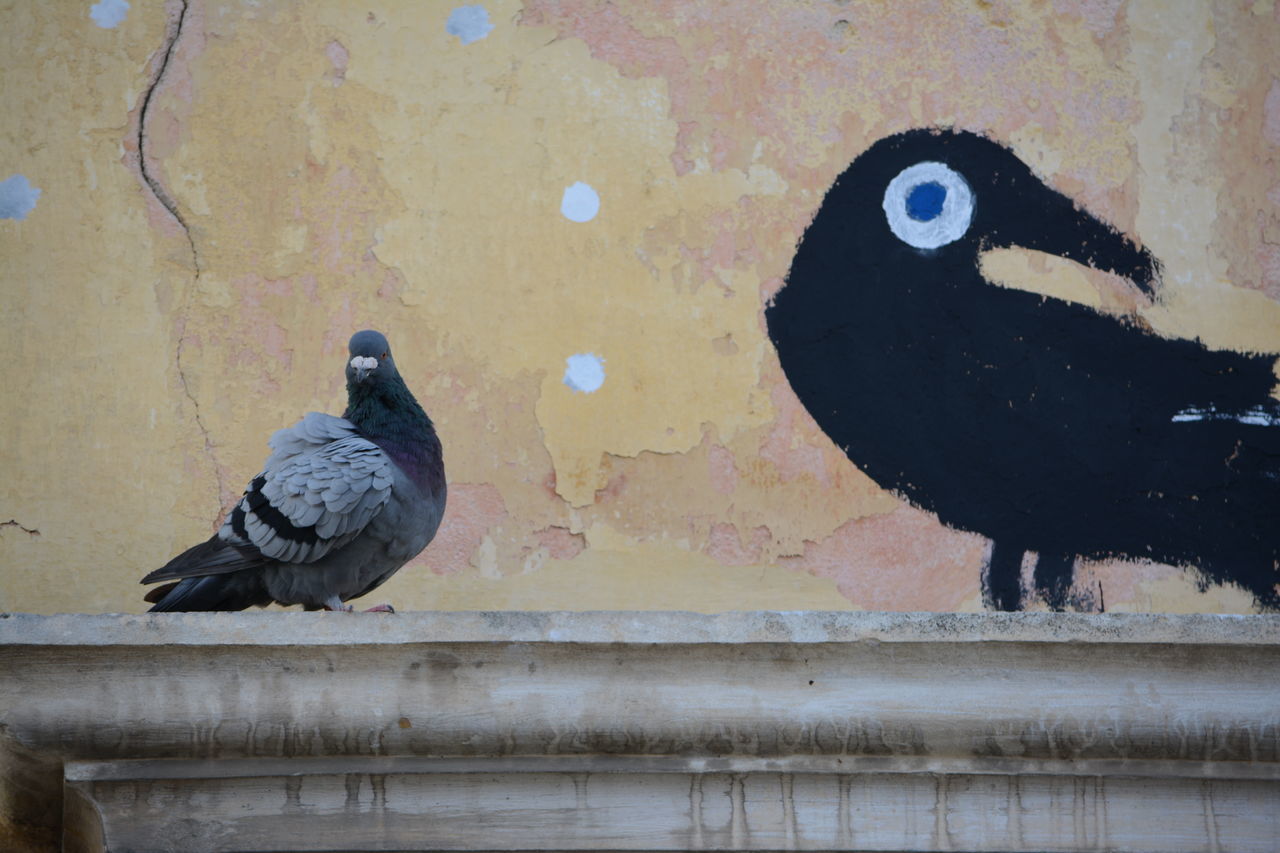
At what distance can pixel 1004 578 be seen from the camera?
12.3 ft

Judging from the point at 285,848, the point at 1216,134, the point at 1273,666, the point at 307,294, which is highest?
the point at 1216,134

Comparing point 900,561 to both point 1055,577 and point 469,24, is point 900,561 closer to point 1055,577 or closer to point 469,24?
point 1055,577

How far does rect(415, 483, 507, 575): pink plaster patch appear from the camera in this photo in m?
3.77

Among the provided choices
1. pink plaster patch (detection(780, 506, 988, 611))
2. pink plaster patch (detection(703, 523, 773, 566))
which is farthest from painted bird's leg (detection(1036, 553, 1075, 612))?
pink plaster patch (detection(703, 523, 773, 566))

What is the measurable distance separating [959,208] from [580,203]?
0.95 meters

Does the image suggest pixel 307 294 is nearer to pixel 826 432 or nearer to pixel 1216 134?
pixel 826 432

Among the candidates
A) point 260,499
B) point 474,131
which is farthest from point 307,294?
point 260,499

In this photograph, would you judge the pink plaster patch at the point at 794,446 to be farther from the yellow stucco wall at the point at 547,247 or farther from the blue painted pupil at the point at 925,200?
the blue painted pupil at the point at 925,200

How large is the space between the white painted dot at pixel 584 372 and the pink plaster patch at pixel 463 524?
0.32 metres

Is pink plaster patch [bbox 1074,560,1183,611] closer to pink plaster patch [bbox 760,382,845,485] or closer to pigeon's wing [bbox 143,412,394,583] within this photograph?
pink plaster patch [bbox 760,382,845,485]

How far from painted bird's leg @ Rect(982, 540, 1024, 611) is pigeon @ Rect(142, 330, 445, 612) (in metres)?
1.29

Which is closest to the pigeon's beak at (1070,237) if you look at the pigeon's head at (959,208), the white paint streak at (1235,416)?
the pigeon's head at (959,208)

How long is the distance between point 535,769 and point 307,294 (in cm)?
152

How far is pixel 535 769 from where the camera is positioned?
2.88m
